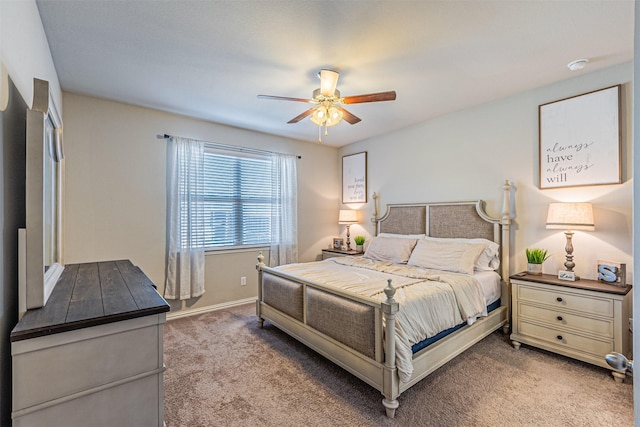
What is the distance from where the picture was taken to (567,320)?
2467mm

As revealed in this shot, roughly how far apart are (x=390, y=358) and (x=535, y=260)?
2057 mm

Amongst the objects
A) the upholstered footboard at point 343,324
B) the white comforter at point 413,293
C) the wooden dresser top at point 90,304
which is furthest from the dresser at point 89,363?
the white comforter at point 413,293

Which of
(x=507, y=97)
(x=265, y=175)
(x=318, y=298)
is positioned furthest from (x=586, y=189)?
(x=265, y=175)

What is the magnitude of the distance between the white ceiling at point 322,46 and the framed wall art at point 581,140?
295 millimetres

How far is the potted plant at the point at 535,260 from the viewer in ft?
9.39

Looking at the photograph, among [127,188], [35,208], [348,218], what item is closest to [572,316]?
[348,218]

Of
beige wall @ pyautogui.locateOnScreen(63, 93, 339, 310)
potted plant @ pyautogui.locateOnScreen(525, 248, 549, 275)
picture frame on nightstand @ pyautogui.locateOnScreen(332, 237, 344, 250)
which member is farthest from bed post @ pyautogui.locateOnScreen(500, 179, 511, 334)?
beige wall @ pyautogui.locateOnScreen(63, 93, 339, 310)

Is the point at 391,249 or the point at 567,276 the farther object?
the point at 391,249

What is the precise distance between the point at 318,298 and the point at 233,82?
217 cm

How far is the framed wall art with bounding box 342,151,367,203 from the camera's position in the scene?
15.9 ft

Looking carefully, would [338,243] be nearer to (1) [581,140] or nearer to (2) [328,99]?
(2) [328,99]

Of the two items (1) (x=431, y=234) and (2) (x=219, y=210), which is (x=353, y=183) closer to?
(1) (x=431, y=234)

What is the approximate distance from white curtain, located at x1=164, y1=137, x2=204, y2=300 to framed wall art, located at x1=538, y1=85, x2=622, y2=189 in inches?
157

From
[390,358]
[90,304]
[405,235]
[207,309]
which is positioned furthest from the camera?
[405,235]
